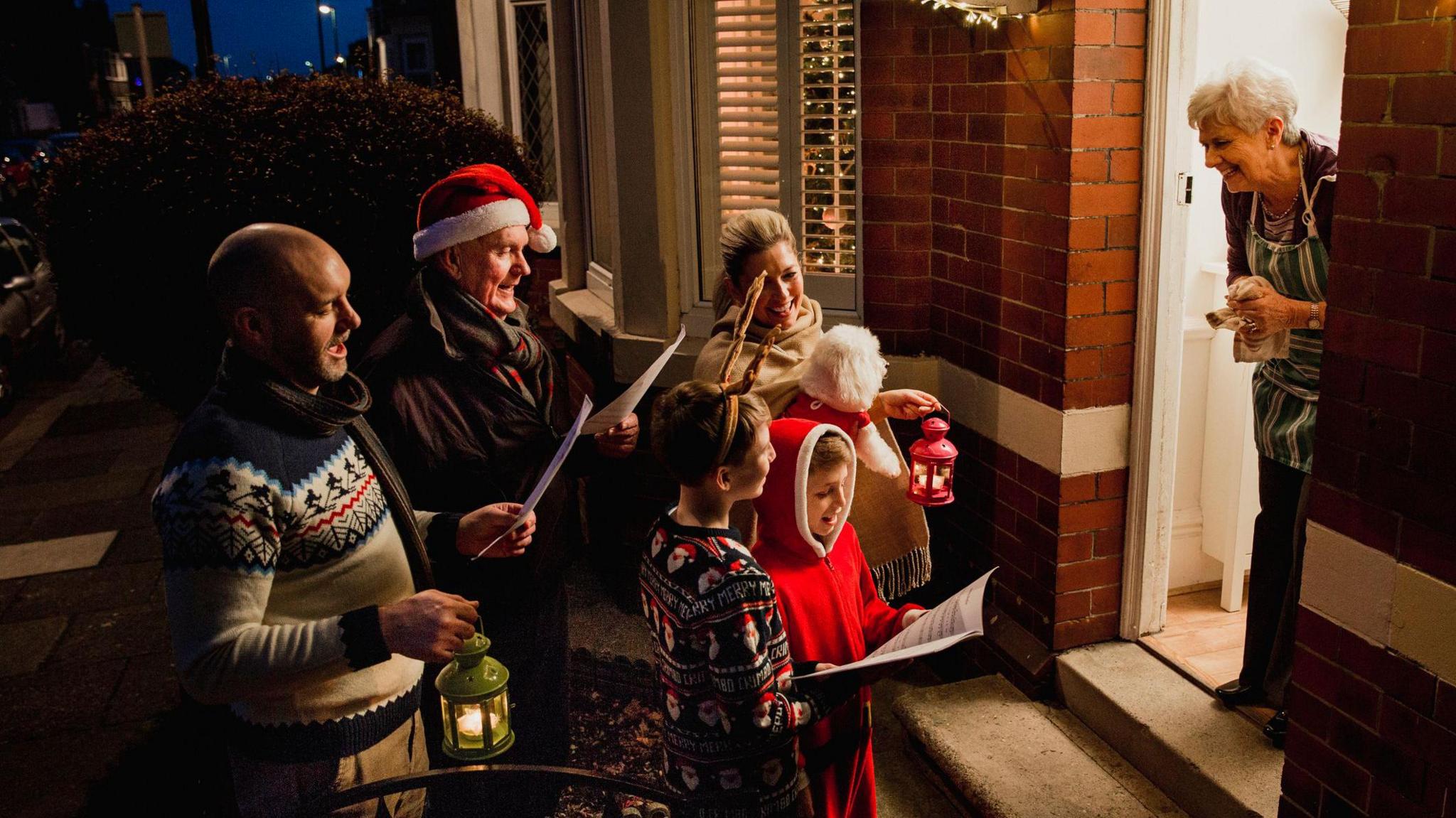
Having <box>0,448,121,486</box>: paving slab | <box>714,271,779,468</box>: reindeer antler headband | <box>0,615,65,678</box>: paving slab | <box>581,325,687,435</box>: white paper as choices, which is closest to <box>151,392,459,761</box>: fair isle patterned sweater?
<box>581,325,687,435</box>: white paper

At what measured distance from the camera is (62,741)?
5.56 meters

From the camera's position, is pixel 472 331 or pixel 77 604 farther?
pixel 77 604

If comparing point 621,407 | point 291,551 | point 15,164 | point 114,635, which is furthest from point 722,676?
point 15,164

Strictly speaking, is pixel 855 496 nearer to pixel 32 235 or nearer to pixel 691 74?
pixel 691 74

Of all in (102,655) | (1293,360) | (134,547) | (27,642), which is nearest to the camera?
(1293,360)

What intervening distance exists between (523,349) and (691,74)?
246 centimetres

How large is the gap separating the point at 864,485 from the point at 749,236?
3.16 ft

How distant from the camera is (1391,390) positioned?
267 cm

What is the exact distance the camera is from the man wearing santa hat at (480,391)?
343 cm

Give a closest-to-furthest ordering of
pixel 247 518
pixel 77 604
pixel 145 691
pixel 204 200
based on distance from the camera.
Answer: pixel 247 518, pixel 204 200, pixel 145 691, pixel 77 604

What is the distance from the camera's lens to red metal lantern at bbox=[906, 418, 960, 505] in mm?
3742

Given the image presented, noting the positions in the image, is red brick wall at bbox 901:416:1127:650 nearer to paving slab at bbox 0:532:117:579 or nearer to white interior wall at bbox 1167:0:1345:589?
white interior wall at bbox 1167:0:1345:589

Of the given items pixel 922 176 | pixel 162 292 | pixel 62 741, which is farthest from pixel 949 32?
pixel 62 741

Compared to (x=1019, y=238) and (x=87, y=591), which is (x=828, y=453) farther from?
(x=87, y=591)
